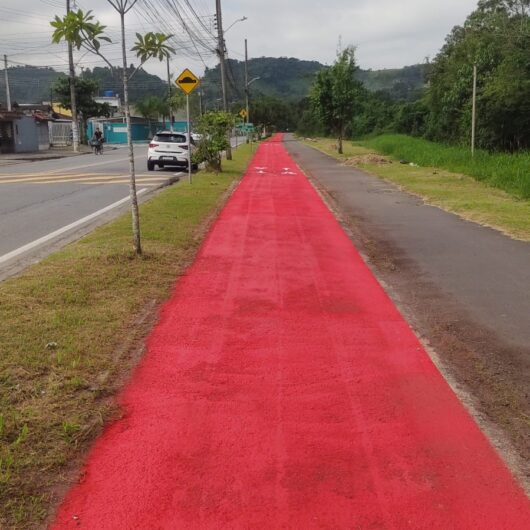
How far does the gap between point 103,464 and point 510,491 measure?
1.99 metres

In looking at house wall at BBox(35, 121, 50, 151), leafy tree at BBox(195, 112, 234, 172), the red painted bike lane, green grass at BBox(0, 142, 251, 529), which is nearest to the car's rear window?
leafy tree at BBox(195, 112, 234, 172)

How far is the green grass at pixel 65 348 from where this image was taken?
3.04 metres

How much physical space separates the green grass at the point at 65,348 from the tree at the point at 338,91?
102 feet

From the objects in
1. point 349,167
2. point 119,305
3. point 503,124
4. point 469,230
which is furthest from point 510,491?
point 503,124

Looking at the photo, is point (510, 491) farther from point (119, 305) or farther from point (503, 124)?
point (503, 124)

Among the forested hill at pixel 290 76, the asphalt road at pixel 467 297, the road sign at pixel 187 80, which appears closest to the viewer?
the asphalt road at pixel 467 297

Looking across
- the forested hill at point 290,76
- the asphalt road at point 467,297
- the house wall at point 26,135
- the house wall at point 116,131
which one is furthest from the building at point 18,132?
the forested hill at point 290,76

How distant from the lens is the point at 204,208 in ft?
41.4

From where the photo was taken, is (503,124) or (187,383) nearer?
(187,383)

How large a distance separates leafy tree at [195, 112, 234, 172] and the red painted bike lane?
616 inches

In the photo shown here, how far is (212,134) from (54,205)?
338 inches

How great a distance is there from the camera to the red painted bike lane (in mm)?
2793

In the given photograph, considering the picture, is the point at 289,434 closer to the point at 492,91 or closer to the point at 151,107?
the point at 492,91

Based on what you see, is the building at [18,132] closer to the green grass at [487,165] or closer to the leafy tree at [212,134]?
the leafy tree at [212,134]
